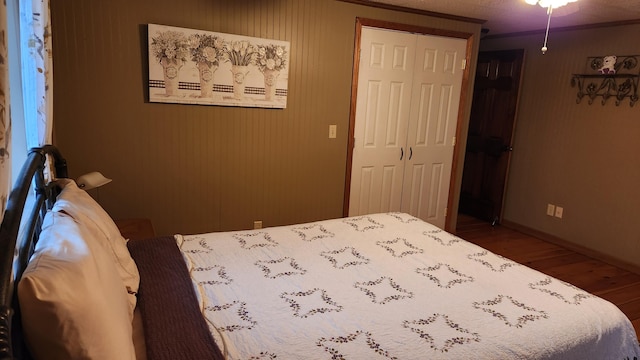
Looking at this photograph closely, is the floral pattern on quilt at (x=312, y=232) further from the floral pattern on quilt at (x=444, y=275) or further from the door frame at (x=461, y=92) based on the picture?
the door frame at (x=461, y=92)

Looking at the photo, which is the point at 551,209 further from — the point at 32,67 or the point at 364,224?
the point at 32,67

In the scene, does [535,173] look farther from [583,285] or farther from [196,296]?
[196,296]

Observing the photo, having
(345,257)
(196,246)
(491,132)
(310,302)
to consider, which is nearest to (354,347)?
(310,302)

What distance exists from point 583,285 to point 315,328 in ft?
9.93

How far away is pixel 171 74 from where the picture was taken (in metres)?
2.96

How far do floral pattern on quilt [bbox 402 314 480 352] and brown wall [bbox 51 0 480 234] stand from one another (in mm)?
2193

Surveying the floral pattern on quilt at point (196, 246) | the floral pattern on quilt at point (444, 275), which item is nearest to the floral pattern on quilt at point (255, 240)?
the floral pattern on quilt at point (196, 246)

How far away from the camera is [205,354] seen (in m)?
1.23

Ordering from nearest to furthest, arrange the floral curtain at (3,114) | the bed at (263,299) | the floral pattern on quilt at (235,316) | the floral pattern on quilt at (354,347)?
the floral curtain at (3,114)
the bed at (263,299)
the floral pattern on quilt at (354,347)
the floral pattern on quilt at (235,316)

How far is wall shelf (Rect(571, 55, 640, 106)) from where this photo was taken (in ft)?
12.1

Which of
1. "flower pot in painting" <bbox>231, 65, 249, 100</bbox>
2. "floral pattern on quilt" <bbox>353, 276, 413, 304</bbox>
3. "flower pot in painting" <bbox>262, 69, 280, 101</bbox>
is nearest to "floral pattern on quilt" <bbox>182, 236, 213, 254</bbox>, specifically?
"floral pattern on quilt" <bbox>353, 276, 413, 304</bbox>

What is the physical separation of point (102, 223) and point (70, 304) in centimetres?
81

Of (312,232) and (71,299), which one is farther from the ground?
(71,299)

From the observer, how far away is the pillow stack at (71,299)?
0.85m
